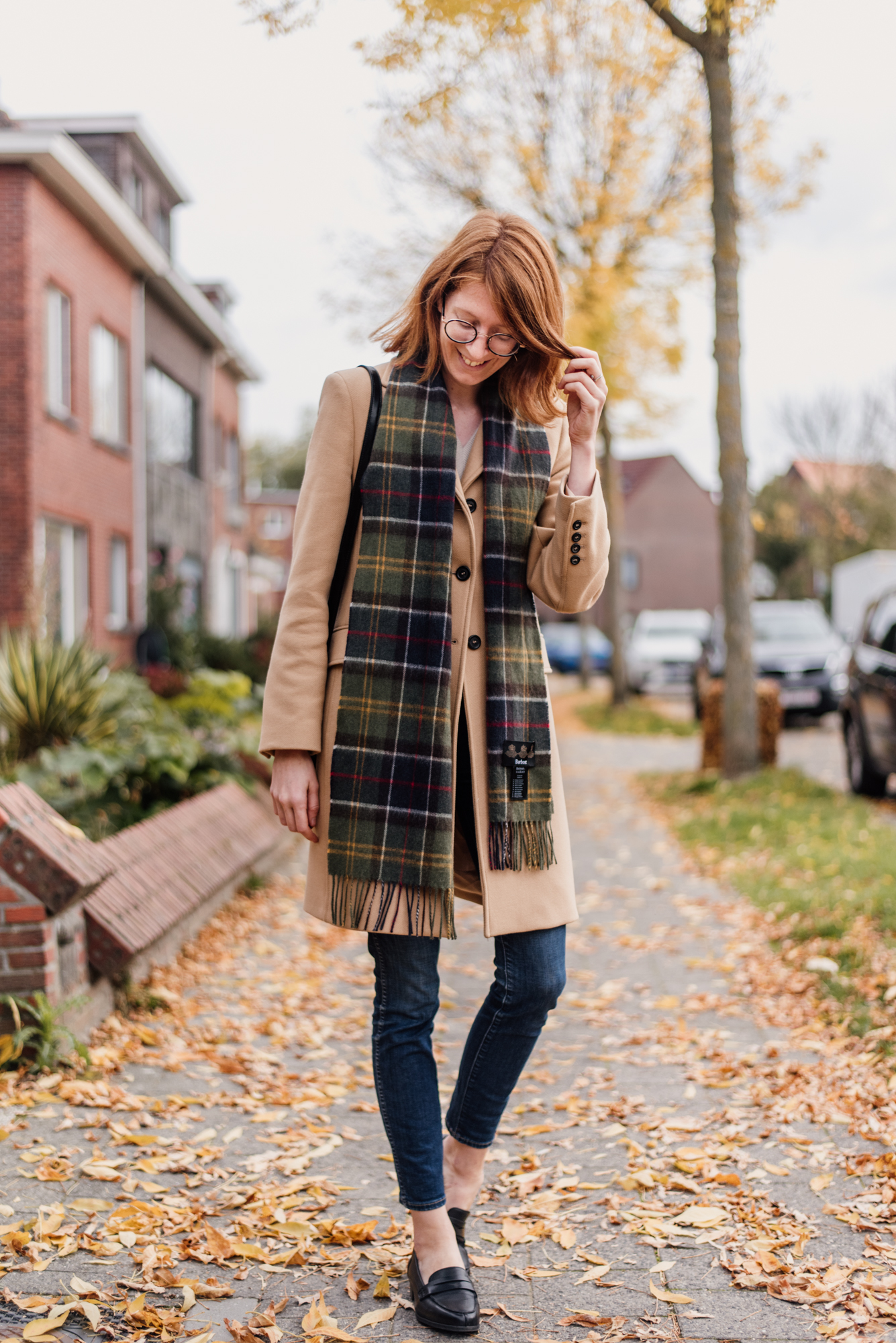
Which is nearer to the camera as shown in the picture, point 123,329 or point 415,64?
point 415,64

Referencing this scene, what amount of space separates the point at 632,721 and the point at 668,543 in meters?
33.3

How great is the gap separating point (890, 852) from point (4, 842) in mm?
4226

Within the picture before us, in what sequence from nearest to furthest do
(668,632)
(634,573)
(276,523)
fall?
(668,632) < (634,573) < (276,523)

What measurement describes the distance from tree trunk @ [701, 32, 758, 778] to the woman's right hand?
291 inches

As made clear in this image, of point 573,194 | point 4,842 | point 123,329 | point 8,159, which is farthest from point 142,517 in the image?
point 4,842

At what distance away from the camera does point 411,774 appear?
2273 mm

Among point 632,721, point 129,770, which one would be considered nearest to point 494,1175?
point 129,770

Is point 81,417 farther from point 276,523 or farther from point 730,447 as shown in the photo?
point 276,523

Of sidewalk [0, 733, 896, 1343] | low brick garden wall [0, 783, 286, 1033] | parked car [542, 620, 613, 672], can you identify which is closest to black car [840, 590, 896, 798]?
sidewalk [0, 733, 896, 1343]

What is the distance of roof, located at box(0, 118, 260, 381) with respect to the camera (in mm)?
12688

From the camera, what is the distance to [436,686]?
7.52 feet

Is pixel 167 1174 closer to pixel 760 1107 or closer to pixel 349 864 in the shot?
pixel 349 864

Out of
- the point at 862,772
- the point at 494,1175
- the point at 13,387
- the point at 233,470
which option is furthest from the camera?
the point at 233,470

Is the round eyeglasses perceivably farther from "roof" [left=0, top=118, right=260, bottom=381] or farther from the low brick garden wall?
"roof" [left=0, top=118, right=260, bottom=381]
